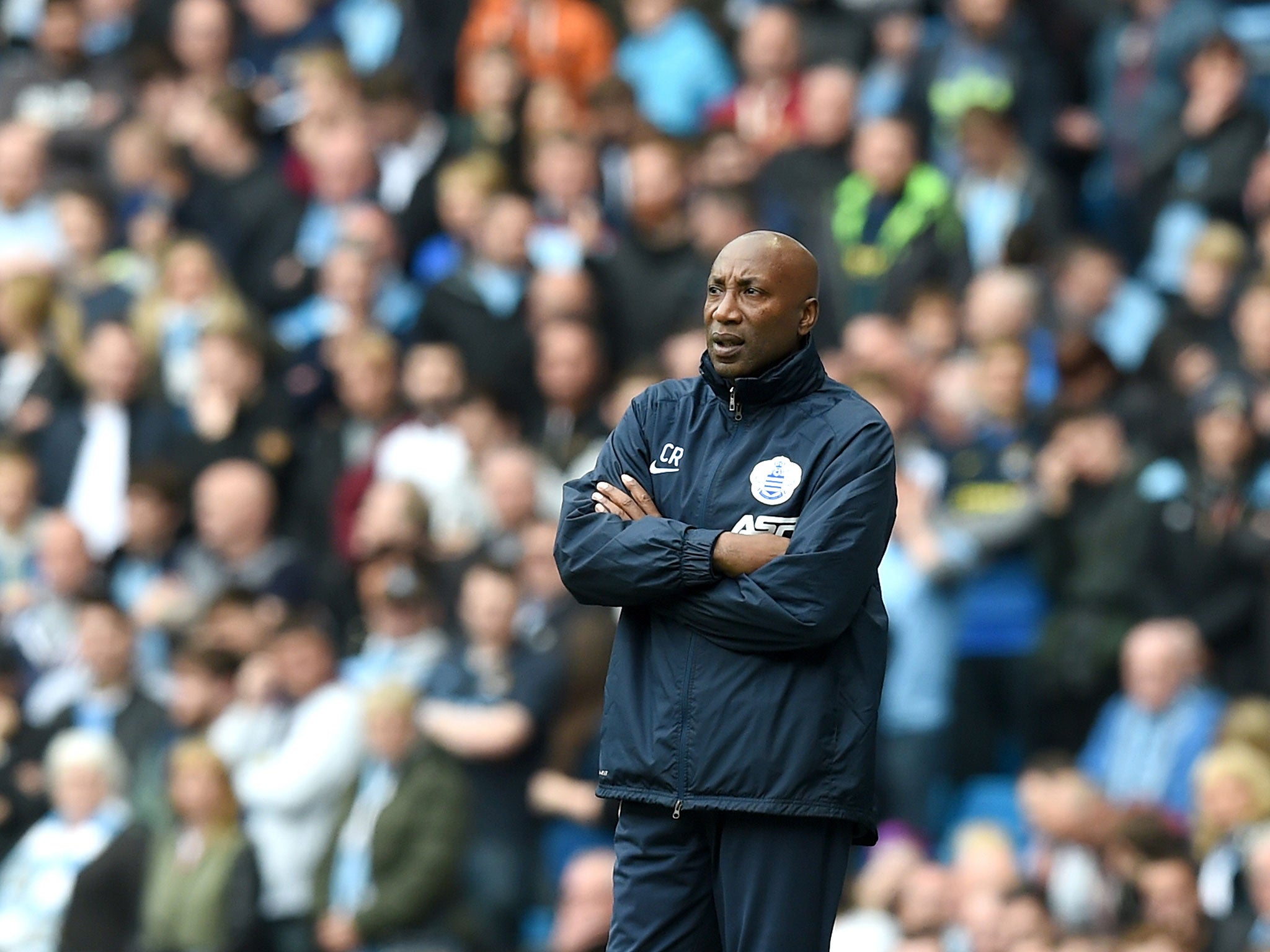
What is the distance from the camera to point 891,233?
1158 cm

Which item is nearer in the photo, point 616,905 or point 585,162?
point 616,905

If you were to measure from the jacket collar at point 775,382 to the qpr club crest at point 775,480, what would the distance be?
16 cm

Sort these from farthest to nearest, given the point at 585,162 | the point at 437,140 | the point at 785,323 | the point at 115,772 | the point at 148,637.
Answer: the point at 437,140 < the point at 585,162 < the point at 148,637 < the point at 115,772 < the point at 785,323

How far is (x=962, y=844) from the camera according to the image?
356 inches

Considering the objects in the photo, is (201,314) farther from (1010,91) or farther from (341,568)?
(1010,91)

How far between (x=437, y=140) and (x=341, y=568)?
336 centimetres

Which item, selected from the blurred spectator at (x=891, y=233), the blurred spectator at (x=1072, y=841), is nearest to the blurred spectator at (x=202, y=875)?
the blurred spectator at (x=1072, y=841)

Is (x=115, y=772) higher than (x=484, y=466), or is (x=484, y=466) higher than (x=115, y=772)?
(x=484, y=466)

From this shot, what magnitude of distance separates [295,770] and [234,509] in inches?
64.4

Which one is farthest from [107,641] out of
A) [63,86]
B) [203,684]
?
[63,86]

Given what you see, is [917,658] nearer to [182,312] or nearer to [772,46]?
[772,46]

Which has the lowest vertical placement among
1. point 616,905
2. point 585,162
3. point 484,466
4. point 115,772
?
point 115,772


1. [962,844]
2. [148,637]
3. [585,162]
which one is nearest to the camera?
[962,844]

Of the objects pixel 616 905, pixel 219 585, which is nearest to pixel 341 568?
pixel 219 585
